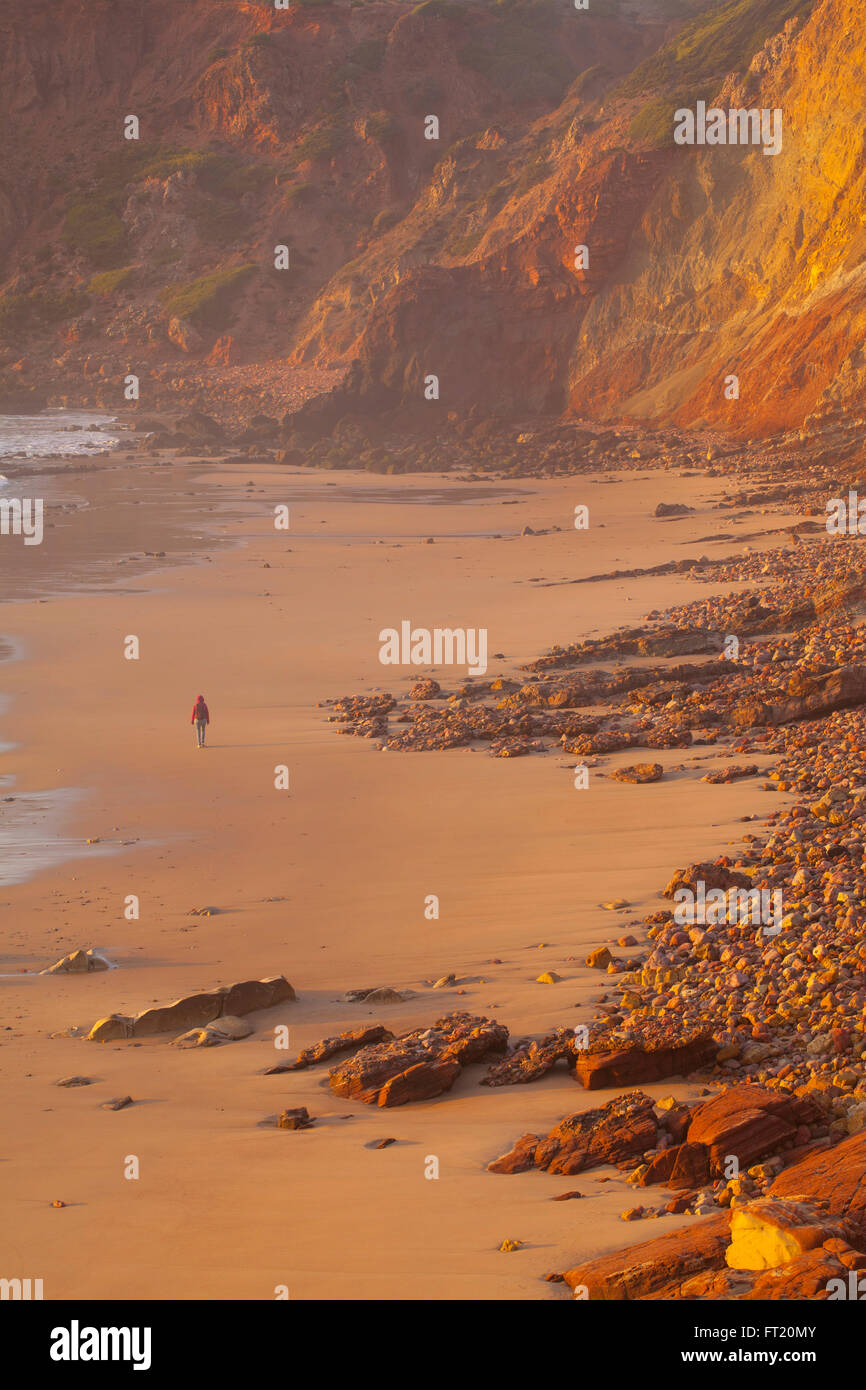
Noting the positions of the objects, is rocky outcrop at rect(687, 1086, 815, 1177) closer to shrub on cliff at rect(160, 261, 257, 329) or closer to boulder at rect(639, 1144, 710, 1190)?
boulder at rect(639, 1144, 710, 1190)

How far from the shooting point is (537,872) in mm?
11336

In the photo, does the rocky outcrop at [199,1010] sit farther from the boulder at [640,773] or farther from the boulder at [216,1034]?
the boulder at [640,773]

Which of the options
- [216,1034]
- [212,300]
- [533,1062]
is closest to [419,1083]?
[533,1062]

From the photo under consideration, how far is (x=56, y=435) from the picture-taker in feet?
211

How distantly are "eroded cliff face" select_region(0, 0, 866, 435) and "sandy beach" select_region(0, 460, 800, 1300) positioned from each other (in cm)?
2285

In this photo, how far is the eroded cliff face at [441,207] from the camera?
4319 centimetres

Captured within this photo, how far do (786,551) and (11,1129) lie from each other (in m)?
19.8

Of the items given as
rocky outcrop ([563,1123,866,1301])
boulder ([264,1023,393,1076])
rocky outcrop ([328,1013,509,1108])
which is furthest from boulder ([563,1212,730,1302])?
boulder ([264,1023,393,1076])

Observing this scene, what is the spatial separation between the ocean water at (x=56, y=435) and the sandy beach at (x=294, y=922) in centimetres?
3067

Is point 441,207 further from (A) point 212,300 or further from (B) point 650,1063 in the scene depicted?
(B) point 650,1063
